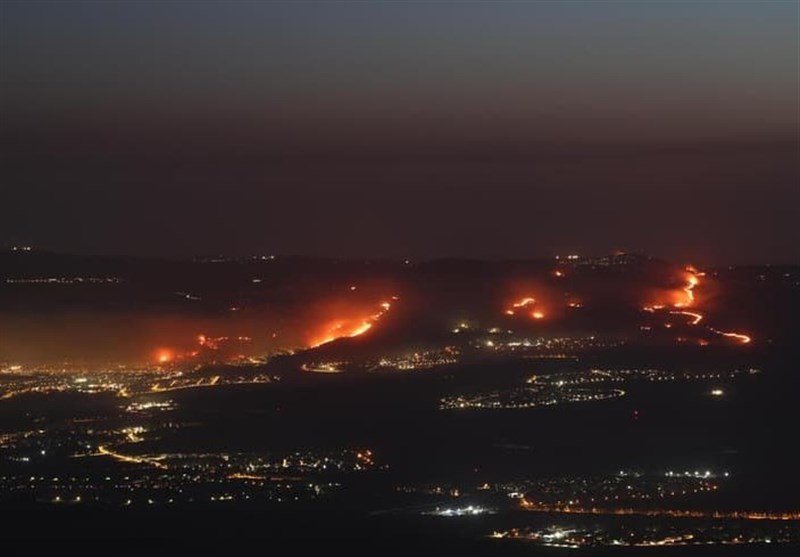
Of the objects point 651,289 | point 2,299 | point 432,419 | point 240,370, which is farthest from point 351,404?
point 651,289

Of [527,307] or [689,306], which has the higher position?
[527,307]

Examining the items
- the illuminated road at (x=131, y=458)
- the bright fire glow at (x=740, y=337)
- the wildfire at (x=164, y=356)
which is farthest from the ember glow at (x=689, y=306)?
the illuminated road at (x=131, y=458)

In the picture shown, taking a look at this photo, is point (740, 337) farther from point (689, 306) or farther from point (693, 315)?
point (689, 306)

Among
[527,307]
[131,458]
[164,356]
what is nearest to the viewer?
[131,458]

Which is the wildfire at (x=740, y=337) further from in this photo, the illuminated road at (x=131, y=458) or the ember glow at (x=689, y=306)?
the illuminated road at (x=131, y=458)

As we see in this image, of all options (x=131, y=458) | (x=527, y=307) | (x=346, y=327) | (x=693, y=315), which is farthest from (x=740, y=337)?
(x=131, y=458)

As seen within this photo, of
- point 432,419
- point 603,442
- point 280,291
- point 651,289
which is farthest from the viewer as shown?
point 651,289

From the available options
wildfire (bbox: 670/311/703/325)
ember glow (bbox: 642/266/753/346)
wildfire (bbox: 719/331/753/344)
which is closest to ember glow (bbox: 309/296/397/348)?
ember glow (bbox: 642/266/753/346)

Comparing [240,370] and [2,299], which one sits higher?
[2,299]

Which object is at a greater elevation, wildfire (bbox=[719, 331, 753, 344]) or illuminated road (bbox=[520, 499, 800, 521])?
wildfire (bbox=[719, 331, 753, 344])

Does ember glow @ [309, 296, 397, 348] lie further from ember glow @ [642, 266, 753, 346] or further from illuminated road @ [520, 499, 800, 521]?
illuminated road @ [520, 499, 800, 521]

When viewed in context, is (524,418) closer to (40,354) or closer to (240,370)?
(240,370)
